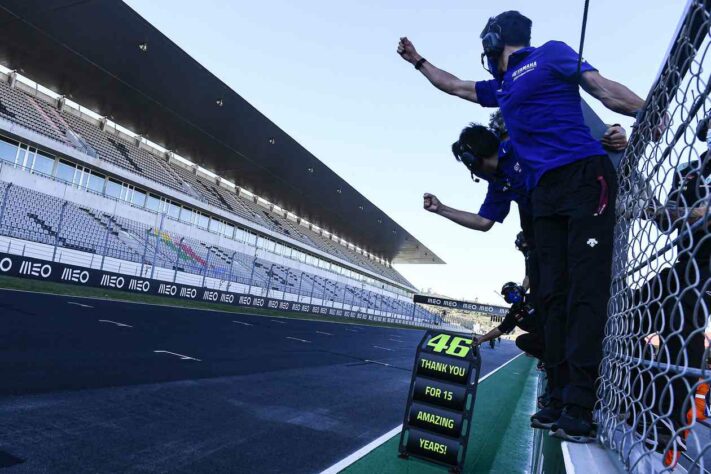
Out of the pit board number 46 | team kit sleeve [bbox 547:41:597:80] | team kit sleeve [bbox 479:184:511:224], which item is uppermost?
team kit sleeve [bbox 547:41:597:80]

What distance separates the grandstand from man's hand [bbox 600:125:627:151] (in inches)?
512

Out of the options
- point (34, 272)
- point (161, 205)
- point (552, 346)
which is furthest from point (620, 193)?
point (161, 205)

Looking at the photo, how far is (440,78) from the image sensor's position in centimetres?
270

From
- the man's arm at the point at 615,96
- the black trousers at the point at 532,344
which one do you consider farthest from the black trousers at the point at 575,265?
the black trousers at the point at 532,344

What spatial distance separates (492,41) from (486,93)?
1.32 ft

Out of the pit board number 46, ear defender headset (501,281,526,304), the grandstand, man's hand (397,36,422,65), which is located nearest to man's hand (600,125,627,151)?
man's hand (397,36,422,65)

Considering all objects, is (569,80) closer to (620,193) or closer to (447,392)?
(620,193)

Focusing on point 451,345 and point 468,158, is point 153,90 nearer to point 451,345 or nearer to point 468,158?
point 451,345

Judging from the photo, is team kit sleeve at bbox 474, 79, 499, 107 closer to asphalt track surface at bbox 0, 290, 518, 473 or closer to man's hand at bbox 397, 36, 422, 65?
man's hand at bbox 397, 36, 422, 65

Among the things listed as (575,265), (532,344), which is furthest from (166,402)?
(575,265)

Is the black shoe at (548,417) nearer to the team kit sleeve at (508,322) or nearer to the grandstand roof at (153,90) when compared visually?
the team kit sleeve at (508,322)

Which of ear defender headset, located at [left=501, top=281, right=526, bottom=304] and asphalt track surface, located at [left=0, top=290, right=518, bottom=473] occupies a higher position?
ear defender headset, located at [left=501, top=281, right=526, bottom=304]

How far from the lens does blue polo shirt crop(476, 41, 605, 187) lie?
1.76m

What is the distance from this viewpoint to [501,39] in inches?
81.7
